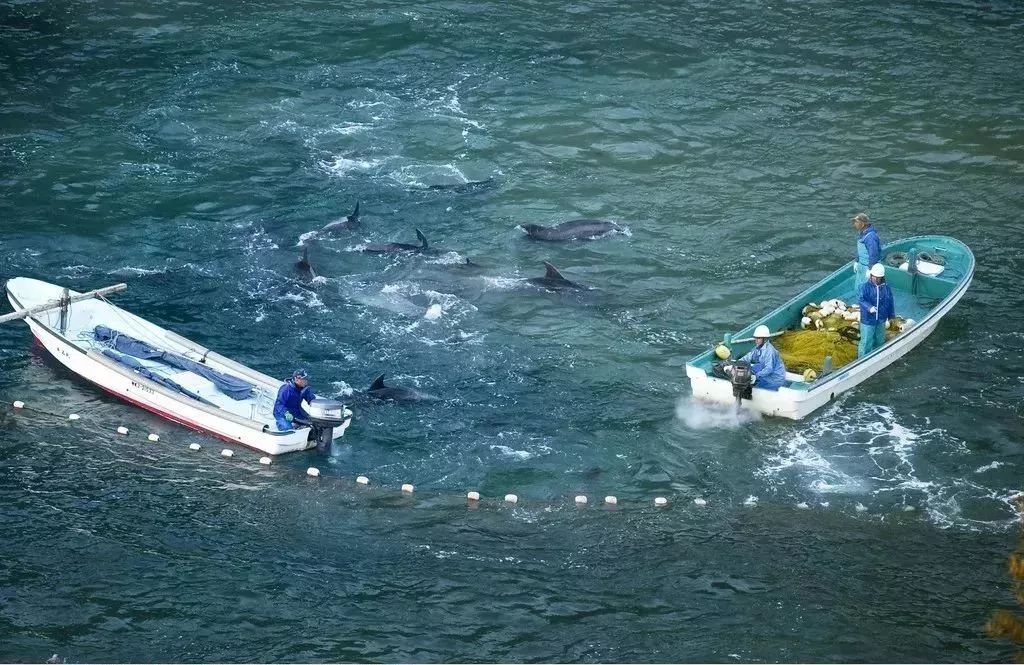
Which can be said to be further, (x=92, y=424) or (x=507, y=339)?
(x=507, y=339)

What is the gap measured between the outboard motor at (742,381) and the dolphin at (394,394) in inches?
231

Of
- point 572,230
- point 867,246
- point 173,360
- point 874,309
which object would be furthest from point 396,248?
point 874,309

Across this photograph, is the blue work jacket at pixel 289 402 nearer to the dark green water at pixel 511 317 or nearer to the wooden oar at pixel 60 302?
the dark green water at pixel 511 317

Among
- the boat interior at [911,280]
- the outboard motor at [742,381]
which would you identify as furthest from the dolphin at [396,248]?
the outboard motor at [742,381]

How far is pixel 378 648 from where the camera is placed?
17828 millimetres

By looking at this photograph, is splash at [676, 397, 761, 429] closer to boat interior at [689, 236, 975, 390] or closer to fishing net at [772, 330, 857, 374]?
fishing net at [772, 330, 857, 374]

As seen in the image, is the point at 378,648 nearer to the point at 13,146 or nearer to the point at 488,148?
the point at 488,148

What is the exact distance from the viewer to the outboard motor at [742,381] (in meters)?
22.2

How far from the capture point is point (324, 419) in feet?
70.8

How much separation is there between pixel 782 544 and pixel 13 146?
24530mm

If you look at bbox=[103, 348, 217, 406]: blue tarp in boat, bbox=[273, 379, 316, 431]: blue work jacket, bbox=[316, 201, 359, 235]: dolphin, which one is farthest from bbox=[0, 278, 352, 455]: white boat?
bbox=[316, 201, 359, 235]: dolphin

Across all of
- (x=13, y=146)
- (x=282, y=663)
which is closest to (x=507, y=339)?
(x=282, y=663)

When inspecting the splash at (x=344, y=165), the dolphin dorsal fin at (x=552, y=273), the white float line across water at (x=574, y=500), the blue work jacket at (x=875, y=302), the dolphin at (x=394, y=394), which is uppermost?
the blue work jacket at (x=875, y=302)

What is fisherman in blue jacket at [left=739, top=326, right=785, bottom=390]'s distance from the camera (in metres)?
22.5
